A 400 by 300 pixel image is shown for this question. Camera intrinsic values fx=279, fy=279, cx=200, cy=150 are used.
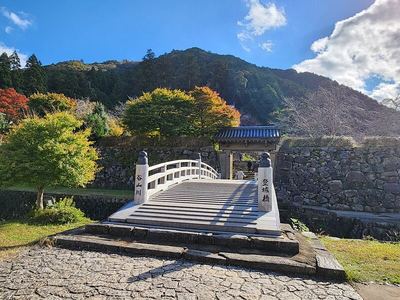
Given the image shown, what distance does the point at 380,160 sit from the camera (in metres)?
13.4

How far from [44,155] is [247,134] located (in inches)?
423

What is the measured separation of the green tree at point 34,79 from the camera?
30.1m

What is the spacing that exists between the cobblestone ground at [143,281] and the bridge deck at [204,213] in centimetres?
113

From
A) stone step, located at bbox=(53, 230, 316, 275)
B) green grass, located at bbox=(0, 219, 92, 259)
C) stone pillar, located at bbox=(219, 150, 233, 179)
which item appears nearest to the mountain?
stone pillar, located at bbox=(219, 150, 233, 179)

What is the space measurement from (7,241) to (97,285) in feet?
11.8

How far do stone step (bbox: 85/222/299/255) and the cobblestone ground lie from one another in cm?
68

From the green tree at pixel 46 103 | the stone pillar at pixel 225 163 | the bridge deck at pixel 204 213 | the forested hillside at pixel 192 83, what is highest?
the forested hillside at pixel 192 83

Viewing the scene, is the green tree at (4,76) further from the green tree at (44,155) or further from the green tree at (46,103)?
the green tree at (44,155)

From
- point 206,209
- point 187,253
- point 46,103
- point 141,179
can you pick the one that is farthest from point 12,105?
point 187,253

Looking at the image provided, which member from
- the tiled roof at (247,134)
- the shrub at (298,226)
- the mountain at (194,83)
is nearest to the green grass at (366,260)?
the shrub at (298,226)

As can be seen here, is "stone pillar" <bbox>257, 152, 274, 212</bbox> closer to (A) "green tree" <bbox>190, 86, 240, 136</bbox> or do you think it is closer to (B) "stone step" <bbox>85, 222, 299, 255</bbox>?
(B) "stone step" <bbox>85, 222, 299, 255</bbox>

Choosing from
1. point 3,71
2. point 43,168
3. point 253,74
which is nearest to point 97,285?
point 43,168

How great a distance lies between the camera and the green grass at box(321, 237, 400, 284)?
12.3ft

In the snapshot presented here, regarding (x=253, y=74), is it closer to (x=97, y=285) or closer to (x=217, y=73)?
(x=217, y=73)
